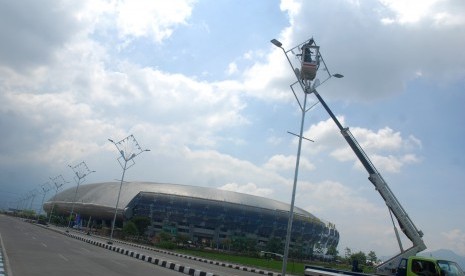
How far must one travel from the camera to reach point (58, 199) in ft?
518

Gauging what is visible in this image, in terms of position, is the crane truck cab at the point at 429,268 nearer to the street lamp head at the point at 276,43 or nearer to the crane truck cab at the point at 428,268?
the crane truck cab at the point at 428,268

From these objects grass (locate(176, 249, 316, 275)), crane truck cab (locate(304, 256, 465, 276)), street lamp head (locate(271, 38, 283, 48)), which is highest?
street lamp head (locate(271, 38, 283, 48))

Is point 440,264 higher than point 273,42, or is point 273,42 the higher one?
point 273,42

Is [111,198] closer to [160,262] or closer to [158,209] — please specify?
[158,209]

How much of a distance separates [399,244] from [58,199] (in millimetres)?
150109

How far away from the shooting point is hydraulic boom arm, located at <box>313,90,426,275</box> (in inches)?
997

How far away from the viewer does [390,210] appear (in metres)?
28.2

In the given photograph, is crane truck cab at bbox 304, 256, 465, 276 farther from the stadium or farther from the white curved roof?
the white curved roof

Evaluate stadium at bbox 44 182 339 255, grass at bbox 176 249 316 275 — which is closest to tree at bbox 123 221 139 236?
grass at bbox 176 249 316 275

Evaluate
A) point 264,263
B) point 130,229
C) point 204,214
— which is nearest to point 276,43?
point 264,263

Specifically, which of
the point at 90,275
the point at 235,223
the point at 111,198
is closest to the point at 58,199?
the point at 111,198

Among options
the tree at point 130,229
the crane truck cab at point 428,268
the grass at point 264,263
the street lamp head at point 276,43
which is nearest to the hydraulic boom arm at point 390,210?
the street lamp head at point 276,43

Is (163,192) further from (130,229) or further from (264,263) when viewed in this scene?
(264,263)

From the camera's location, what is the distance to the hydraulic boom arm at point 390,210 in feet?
83.0
